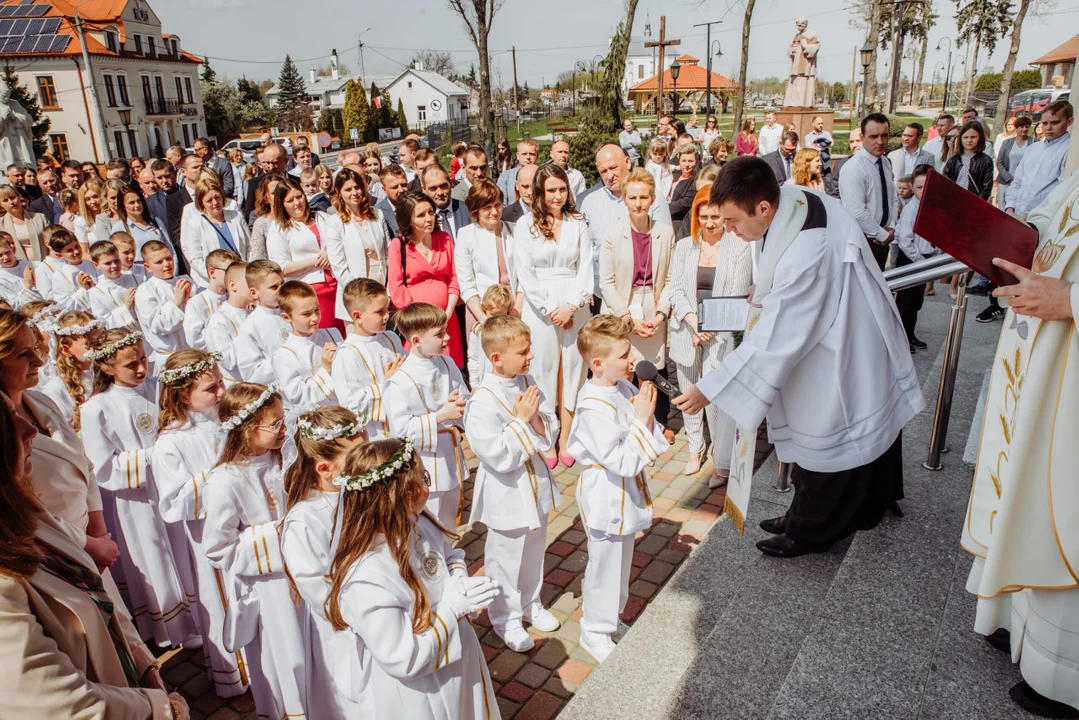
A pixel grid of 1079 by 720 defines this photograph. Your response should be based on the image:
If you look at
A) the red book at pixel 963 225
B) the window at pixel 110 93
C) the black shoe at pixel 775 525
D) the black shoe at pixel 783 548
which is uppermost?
the window at pixel 110 93

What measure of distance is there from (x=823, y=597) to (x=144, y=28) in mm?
67279

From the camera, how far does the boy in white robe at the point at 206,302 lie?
566 cm

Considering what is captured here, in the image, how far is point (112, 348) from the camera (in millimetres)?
3783

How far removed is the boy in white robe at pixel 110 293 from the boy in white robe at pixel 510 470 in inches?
154

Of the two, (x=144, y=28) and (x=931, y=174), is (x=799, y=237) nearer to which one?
(x=931, y=174)

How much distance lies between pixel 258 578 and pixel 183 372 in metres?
1.05

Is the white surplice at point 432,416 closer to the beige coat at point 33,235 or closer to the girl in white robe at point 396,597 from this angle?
the girl in white robe at point 396,597

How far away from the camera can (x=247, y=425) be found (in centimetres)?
321

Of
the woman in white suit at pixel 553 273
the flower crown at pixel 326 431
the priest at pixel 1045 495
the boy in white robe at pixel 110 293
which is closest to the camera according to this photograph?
the priest at pixel 1045 495

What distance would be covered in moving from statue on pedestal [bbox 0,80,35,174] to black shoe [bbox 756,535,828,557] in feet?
52.0

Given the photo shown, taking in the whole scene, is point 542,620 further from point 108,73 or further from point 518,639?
point 108,73

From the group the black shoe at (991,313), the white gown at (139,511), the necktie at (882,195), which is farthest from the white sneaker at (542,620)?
the black shoe at (991,313)

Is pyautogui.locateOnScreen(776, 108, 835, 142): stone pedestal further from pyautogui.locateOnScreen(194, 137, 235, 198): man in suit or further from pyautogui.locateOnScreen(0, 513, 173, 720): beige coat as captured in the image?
pyautogui.locateOnScreen(0, 513, 173, 720): beige coat

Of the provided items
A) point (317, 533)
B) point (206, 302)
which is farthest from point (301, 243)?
point (317, 533)
